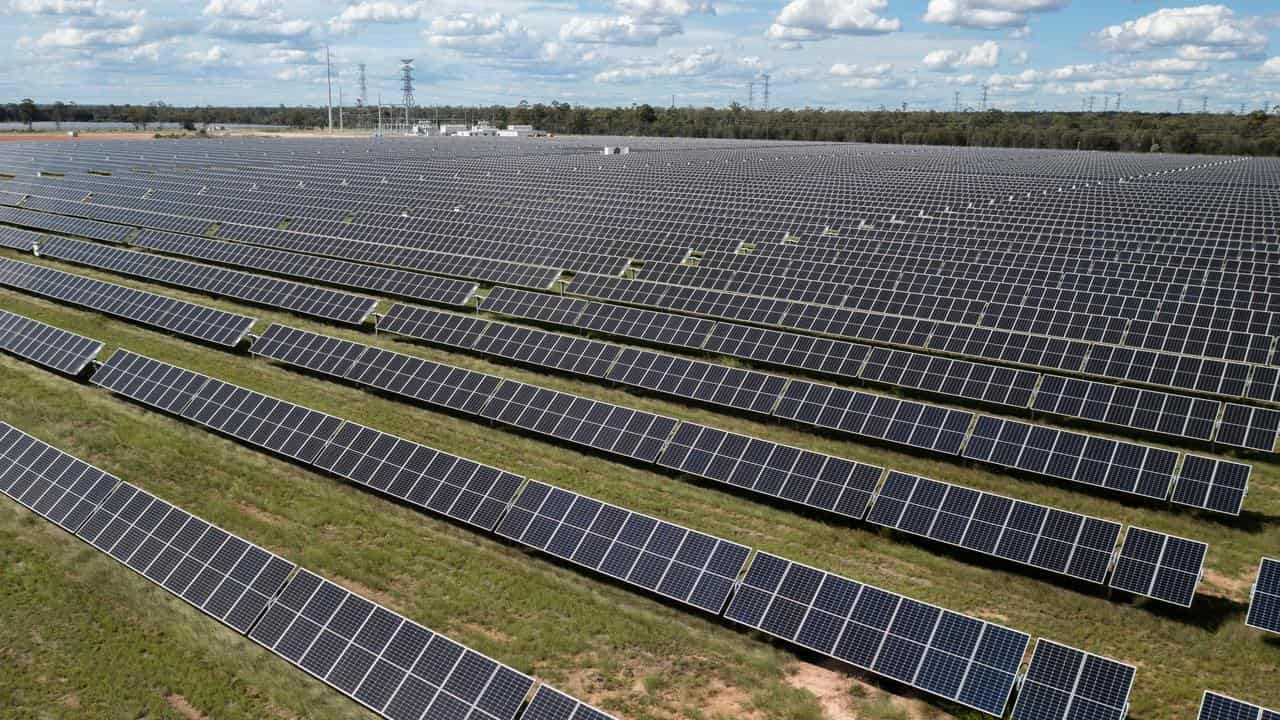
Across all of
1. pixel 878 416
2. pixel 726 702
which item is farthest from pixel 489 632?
pixel 878 416

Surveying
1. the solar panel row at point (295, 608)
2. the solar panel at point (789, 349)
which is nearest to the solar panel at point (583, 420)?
the solar panel row at point (295, 608)

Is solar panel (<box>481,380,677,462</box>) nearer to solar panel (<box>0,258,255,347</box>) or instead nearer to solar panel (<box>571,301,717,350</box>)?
solar panel (<box>571,301,717,350</box>)

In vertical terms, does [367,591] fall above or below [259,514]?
below

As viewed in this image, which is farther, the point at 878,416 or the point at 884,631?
the point at 878,416

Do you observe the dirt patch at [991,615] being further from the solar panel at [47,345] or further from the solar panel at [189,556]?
the solar panel at [47,345]

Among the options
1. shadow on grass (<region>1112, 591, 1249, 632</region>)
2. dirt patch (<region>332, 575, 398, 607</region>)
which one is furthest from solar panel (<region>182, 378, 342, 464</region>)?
shadow on grass (<region>1112, 591, 1249, 632</region>)

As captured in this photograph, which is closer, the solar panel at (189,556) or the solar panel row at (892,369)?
the solar panel at (189,556)

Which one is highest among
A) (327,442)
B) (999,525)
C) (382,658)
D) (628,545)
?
(327,442)

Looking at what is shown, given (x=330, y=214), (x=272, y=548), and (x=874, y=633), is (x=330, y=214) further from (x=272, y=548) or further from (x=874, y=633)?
(x=874, y=633)

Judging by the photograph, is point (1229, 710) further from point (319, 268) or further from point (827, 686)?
point (319, 268)
